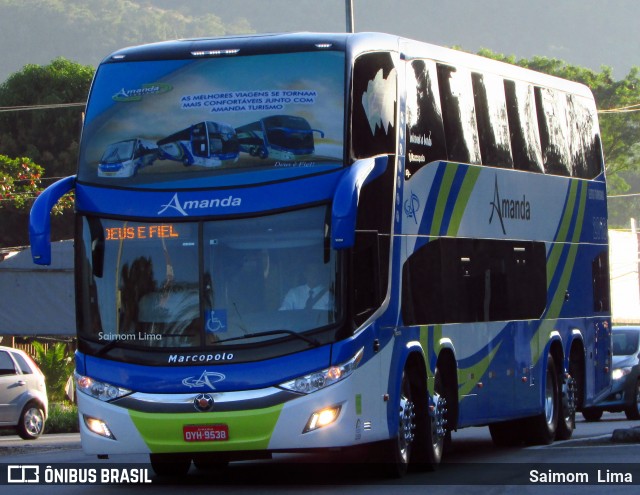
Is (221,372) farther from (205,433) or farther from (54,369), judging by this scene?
(54,369)

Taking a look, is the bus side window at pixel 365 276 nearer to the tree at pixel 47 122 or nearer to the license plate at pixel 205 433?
the license plate at pixel 205 433

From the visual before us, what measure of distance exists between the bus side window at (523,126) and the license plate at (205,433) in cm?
646

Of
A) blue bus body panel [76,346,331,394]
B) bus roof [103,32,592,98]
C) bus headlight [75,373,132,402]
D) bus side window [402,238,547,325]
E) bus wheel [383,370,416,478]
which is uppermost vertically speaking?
bus roof [103,32,592,98]

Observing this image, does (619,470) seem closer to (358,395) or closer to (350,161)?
(358,395)

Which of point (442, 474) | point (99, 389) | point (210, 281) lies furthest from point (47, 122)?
point (210, 281)

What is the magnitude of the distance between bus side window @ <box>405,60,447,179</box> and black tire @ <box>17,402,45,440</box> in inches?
417

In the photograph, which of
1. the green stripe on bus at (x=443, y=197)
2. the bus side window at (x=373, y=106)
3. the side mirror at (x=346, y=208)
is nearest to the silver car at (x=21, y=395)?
the green stripe on bus at (x=443, y=197)

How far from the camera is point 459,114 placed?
670 inches

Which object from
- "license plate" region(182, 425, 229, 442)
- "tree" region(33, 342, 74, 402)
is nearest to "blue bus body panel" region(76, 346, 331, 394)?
"license plate" region(182, 425, 229, 442)

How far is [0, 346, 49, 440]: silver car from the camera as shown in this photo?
24.2 meters

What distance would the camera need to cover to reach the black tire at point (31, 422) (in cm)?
2452

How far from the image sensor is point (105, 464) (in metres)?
17.2

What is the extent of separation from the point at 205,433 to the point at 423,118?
410 cm

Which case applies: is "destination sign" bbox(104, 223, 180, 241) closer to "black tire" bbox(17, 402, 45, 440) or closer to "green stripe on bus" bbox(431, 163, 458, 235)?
"green stripe on bus" bbox(431, 163, 458, 235)
